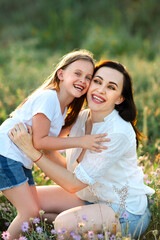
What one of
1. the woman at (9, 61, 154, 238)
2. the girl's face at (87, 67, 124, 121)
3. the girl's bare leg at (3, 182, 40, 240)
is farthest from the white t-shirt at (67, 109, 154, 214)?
the girl's bare leg at (3, 182, 40, 240)

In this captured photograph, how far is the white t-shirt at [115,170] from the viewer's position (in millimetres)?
2400

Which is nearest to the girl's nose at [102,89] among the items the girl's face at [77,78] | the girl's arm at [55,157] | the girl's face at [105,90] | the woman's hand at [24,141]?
the girl's face at [105,90]

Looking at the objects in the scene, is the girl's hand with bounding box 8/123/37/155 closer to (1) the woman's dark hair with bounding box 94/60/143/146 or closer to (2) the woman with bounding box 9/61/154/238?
(2) the woman with bounding box 9/61/154/238

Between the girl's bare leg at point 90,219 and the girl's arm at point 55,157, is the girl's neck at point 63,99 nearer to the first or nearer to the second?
the girl's arm at point 55,157

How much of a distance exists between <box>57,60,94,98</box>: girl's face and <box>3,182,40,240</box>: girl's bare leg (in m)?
0.89

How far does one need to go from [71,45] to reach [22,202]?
1160cm

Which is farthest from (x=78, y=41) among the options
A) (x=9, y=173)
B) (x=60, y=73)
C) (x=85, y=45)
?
(x=9, y=173)

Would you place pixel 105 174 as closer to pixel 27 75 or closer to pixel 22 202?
pixel 22 202

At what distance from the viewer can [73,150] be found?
281 centimetres

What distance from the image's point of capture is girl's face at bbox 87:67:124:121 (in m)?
2.56

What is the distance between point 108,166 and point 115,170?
15 centimetres

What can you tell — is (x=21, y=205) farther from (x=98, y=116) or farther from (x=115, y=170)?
(x=98, y=116)

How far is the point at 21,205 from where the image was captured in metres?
2.49

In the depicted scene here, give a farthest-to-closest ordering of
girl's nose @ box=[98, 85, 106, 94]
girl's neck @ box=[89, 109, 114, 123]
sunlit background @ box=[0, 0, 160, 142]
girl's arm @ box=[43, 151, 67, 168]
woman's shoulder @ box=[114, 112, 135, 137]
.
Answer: sunlit background @ box=[0, 0, 160, 142] < girl's arm @ box=[43, 151, 67, 168] < girl's neck @ box=[89, 109, 114, 123] < girl's nose @ box=[98, 85, 106, 94] < woman's shoulder @ box=[114, 112, 135, 137]
